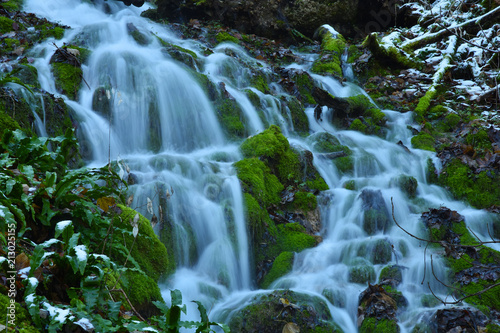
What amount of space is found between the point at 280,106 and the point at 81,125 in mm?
4626

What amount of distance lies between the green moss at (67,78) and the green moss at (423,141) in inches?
287

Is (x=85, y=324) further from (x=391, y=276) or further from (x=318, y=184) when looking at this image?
(x=318, y=184)

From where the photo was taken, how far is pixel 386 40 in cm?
1306

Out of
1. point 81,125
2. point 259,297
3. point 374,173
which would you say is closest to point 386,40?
point 374,173

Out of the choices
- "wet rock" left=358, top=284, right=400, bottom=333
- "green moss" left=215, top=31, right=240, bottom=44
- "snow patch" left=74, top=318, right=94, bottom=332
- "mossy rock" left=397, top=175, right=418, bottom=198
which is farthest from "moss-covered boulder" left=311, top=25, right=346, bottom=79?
"snow patch" left=74, top=318, right=94, bottom=332

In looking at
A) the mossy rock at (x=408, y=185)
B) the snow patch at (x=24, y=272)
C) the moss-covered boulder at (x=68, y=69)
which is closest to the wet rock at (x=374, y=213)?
the mossy rock at (x=408, y=185)

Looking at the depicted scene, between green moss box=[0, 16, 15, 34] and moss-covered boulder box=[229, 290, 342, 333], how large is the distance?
9040 millimetres

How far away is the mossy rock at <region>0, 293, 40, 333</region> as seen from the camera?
220cm

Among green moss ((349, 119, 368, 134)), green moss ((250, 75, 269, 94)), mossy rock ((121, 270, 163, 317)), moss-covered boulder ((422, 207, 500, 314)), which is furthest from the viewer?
green moss ((250, 75, 269, 94))

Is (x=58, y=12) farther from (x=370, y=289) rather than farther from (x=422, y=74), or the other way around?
(x=370, y=289)

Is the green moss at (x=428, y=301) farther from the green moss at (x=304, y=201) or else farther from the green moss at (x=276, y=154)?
the green moss at (x=276, y=154)

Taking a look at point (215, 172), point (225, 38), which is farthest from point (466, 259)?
point (225, 38)

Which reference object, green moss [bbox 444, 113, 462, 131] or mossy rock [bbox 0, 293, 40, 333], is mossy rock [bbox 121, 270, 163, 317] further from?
green moss [bbox 444, 113, 462, 131]

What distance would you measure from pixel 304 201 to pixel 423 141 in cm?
398
